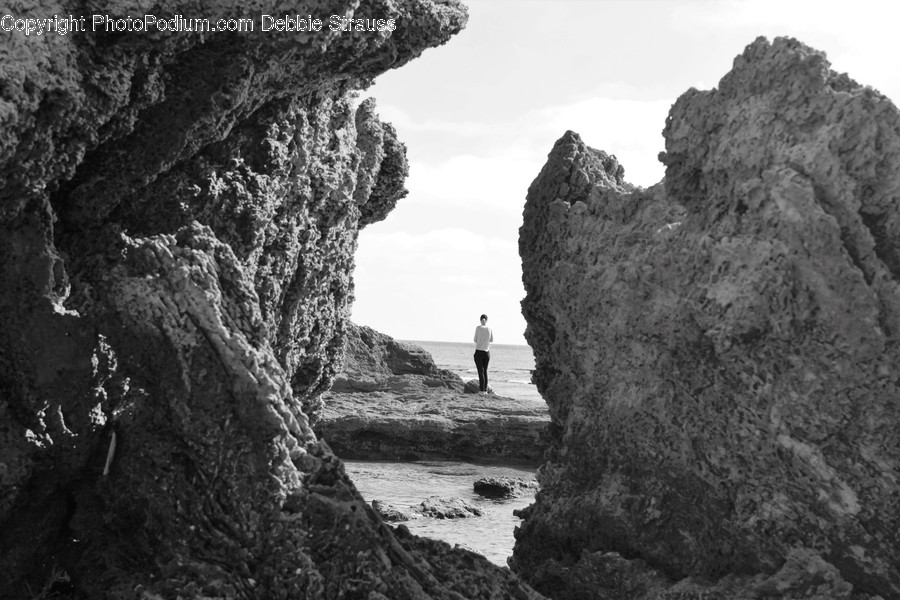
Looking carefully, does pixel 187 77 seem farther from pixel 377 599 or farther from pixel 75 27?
pixel 377 599

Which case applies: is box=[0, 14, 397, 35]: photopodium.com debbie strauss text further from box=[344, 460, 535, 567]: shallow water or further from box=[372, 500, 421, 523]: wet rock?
box=[372, 500, 421, 523]: wet rock

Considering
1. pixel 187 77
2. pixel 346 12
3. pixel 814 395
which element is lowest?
pixel 814 395

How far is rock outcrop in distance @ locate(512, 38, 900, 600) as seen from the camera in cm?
485

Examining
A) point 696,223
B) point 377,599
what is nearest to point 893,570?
point 696,223

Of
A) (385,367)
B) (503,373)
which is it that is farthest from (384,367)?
(503,373)

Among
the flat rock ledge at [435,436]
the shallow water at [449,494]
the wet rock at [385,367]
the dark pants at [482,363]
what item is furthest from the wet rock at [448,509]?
the dark pants at [482,363]

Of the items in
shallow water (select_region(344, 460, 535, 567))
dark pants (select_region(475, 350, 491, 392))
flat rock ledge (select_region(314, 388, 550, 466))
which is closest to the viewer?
shallow water (select_region(344, 460, 535, 567))

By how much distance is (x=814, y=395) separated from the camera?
4.92m

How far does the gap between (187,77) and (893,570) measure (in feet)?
13.2

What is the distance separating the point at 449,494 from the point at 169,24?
7.10 m

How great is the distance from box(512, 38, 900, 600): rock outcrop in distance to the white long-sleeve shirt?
Result: 1234 centimetres

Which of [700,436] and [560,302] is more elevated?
[560,302]

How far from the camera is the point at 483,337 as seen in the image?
18906mm

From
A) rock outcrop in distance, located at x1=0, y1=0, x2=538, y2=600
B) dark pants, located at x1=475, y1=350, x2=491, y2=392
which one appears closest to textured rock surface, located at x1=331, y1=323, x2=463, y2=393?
dark pants, located at x1=475, y1=350, x2=491, y2=392
